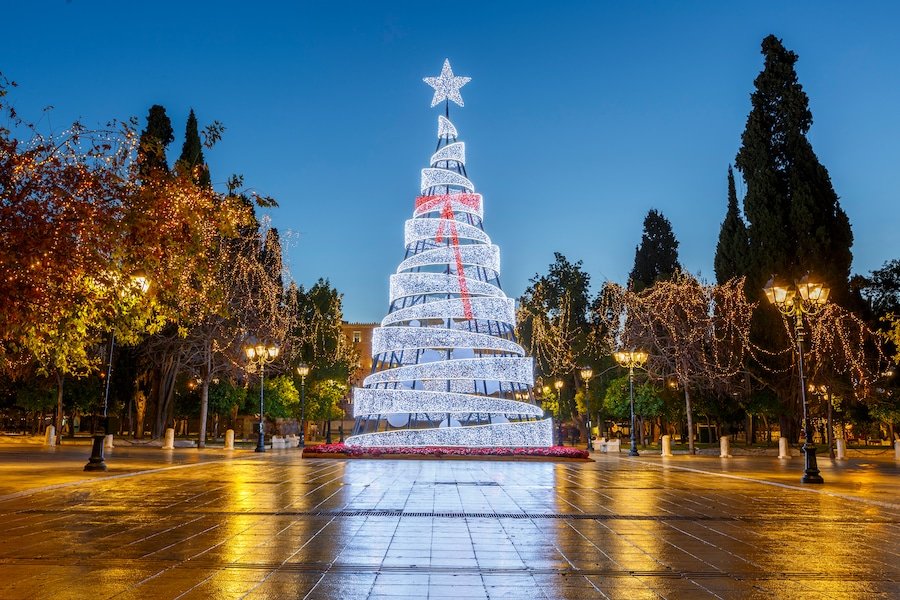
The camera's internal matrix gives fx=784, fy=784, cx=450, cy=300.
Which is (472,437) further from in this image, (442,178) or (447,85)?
(447,85)

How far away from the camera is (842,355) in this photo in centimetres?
3869

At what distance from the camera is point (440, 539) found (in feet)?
33.4

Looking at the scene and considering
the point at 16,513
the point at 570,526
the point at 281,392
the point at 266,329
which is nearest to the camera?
the point at 570,526

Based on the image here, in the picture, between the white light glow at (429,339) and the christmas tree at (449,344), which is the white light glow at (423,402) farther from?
the white light glow at (429,339)

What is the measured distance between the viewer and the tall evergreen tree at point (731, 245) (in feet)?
150

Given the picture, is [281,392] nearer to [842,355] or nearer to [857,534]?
[842,355]

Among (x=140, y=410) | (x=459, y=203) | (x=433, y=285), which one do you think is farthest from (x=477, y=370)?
(x=140, y=410)

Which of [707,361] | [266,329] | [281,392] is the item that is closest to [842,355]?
[707,361]

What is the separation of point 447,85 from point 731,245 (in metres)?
22.2

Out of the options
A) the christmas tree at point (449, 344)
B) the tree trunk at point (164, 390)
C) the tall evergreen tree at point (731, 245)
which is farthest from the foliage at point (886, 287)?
the tree trunk at point (164, 390)

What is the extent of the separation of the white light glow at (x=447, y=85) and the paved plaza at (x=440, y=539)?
22.7m

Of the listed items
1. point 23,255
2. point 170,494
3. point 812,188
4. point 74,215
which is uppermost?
point 812,188

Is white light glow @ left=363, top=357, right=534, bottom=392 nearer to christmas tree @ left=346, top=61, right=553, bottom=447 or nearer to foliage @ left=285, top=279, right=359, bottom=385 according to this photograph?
christmas tree @ left=346, top=61, right=553, bottom=447

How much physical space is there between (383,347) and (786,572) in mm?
25200
